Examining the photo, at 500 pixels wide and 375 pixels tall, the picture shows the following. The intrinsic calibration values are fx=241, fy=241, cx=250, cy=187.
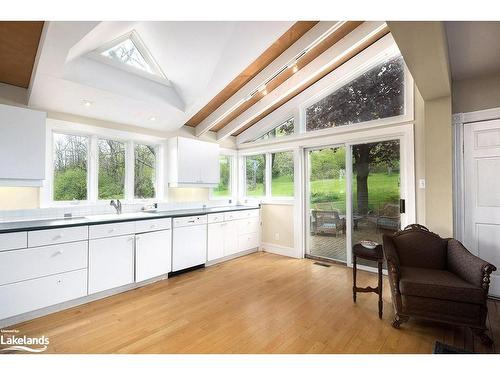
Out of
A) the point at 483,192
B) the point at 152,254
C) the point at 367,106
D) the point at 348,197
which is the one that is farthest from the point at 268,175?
the point at 483,192

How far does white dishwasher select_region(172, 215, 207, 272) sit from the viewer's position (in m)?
3.53

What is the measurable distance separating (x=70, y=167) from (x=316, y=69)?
3.74 meters

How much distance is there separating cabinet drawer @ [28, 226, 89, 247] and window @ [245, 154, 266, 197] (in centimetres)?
329

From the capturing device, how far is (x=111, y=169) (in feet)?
12.1

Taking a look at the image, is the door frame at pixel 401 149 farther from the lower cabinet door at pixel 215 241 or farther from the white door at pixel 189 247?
the white door at pixel 189 247

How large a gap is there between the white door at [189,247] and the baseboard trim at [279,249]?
151 cm

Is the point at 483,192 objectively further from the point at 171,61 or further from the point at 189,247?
the point at 171,61

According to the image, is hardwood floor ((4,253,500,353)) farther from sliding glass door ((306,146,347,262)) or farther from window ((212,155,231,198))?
window ((212,155,231,198))

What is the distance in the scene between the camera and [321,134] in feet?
13.7

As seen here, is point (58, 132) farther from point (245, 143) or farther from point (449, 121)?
point (449, 121)

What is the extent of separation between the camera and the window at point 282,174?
4703 millimetres

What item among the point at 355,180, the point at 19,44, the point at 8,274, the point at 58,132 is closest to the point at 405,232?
the point at 355,180

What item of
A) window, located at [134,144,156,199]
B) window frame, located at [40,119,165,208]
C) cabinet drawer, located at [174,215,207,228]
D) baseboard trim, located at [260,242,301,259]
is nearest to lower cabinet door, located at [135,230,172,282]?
cabinet drawer, located at [174,215,207,228]

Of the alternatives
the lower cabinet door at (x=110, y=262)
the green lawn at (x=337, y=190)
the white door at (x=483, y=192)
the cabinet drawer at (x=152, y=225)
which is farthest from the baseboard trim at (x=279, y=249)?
the lower cabinet door at (x=110, y=262)
